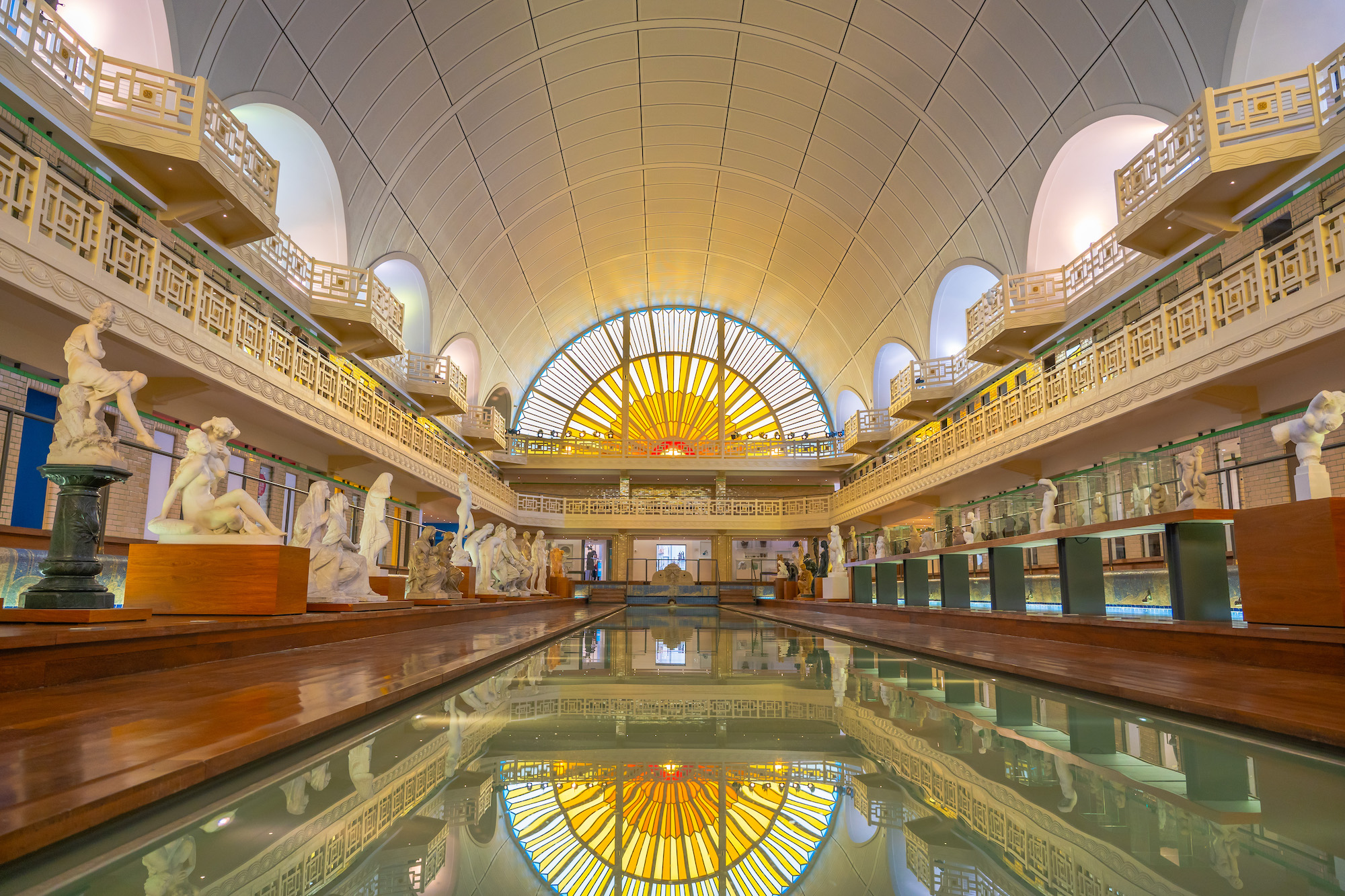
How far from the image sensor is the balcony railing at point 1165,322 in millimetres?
7680

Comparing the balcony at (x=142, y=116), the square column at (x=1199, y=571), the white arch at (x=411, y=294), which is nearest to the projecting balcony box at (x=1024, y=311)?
the square column at (x=1199, y=571)

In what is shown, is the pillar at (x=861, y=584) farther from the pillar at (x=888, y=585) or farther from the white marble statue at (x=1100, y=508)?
the white marble statue at (x=1100, y=508)

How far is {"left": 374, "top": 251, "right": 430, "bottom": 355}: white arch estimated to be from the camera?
20.3 m

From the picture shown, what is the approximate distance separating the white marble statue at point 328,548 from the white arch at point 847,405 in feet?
84.5

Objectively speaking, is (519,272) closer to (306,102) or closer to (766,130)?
(766,130)

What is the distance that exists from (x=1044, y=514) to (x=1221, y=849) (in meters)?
8.74

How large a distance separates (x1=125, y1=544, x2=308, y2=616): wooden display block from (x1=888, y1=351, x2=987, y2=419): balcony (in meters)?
19.1

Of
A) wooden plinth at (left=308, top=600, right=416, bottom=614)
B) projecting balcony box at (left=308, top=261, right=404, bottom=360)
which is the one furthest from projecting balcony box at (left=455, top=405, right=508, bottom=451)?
wooden plinth at (left=308, top=600, right=416, bottom=614)

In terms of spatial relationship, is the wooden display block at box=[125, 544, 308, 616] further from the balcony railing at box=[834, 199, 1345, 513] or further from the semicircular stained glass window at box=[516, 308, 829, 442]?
the semicircular stained glass window at box=[516, 308, 829, 442]

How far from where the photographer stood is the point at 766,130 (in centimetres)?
2267

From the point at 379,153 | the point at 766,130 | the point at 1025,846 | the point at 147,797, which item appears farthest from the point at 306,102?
the point at 1025,846

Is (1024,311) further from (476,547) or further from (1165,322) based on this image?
(476,547)

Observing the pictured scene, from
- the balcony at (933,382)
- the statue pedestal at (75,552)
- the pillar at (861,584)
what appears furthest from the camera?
the balcony at (933,382)

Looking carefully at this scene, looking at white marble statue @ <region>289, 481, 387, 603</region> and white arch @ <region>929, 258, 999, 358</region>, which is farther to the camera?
white arch @ <region>929, 258, 999, 358</region>
